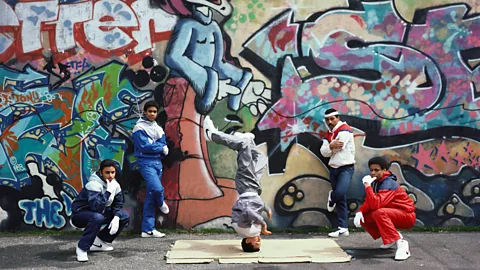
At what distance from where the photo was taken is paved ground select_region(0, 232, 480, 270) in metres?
7.45

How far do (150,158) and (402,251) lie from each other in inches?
141

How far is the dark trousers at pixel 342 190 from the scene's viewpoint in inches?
357

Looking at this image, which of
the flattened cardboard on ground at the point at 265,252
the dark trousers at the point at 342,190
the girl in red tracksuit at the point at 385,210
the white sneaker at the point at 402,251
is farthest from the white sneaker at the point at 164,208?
the white sneaker at the point at 402,251

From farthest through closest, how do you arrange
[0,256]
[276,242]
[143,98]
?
[143,98] < [276,242] < [0,256]

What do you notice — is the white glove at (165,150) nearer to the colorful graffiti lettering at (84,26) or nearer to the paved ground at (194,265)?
the paved ground at (194,265)

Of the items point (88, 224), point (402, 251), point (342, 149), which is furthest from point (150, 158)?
point (402, 251)

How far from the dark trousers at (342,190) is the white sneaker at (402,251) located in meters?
1.42

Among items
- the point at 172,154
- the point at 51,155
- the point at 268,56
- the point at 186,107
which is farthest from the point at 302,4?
the point at 51,155

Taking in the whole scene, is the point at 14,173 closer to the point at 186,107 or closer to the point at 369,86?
the point at 186,107

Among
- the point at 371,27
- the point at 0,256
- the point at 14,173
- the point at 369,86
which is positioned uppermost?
the point at 371,27

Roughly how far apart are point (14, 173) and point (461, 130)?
650 centimetres

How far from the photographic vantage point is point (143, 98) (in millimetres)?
9414

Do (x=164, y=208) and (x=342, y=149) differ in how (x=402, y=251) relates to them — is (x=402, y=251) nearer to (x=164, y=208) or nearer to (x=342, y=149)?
(x=342, y=149)

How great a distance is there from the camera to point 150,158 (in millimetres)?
9078
